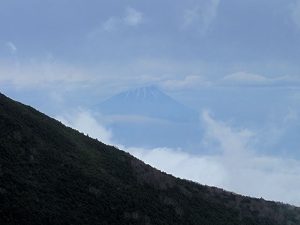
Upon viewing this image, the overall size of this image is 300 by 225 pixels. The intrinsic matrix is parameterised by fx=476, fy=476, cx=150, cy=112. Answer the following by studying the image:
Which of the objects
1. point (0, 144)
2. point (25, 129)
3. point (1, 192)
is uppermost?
point (25, 129)

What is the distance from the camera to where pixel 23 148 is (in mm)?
29359

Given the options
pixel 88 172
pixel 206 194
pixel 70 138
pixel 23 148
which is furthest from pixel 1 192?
pixel 206 194

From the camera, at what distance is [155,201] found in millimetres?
31266

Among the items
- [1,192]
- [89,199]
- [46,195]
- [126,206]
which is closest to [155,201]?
[126,206]

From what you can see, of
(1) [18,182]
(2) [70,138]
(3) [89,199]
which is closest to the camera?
(1) [18,182]

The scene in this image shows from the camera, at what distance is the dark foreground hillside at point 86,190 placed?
23.1 metres

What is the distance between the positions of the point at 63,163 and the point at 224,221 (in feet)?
41.2

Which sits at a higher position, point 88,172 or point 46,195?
point 88,172

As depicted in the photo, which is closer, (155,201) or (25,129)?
(155,201)

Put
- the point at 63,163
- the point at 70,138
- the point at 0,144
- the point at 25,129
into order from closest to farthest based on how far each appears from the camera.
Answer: the point at 0,144, the point at 63,163, the point at 25,129, the point at 70,138

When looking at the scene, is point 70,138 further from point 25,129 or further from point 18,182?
point 18,182

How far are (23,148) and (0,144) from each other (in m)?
1.71

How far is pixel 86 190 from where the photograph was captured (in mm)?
27422

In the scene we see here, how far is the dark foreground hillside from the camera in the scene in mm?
23125
